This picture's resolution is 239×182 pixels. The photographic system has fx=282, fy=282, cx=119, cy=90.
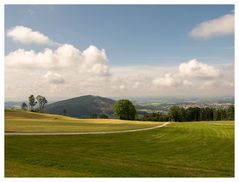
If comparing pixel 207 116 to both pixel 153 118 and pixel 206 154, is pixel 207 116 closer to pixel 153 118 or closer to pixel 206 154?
pixel 153 118

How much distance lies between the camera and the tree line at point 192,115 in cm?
11875

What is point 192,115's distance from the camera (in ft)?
424

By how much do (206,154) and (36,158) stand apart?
47.2 feet

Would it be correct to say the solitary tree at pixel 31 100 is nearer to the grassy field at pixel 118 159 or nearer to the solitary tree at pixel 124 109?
the solitary tree at pixel 124 109

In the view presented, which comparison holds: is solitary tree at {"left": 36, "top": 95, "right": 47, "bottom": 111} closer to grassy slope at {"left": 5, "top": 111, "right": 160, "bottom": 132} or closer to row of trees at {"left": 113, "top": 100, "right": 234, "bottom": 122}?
row of trees at {"left": 113, "top": 100, "right": 234, "bottom": 122}

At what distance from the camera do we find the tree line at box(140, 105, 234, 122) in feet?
390

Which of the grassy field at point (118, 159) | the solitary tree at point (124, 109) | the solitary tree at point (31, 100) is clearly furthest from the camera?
the solitary tree at point (31, 100)

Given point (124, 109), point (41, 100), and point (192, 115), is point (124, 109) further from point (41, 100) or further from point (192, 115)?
point (41, 100)

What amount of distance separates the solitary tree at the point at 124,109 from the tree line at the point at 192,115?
75.4 ft

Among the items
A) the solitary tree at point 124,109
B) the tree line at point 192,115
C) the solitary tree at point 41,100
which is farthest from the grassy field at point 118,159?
the solitary tree at point 41,100

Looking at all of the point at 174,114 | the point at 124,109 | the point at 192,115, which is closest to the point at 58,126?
the point at 124,109

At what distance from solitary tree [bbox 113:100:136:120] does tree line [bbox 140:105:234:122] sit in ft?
75.4

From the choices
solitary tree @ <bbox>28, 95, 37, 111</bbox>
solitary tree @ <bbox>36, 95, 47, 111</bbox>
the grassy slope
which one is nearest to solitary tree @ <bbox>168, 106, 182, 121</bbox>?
the grassy slope
